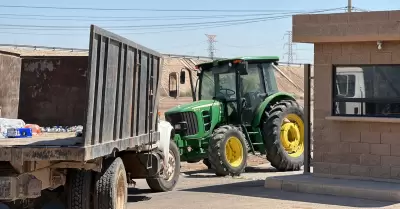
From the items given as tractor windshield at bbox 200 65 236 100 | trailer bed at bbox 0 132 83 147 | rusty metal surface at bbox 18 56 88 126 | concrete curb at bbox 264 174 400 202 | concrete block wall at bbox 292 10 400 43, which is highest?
concrete block wall at bbox 292 10 400 43

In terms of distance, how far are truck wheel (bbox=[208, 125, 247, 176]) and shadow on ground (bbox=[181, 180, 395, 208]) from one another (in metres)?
0.86

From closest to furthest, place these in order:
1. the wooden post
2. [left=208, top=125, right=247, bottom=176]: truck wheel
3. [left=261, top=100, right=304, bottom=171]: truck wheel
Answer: the wooden post → [left=208, top=125, right=247, bottom=176]: truck wheel → [left=261, top=100, right=304, bottom=171]: truck wheel

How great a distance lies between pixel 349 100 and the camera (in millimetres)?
12719

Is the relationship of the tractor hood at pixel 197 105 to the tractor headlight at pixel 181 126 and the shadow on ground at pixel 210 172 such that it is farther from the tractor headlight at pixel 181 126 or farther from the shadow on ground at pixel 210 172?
the shadow on ground at pixel 210 172

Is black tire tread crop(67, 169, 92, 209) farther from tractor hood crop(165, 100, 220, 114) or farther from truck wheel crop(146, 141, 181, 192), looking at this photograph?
tractor hood crop(165, 100, 220, 114)

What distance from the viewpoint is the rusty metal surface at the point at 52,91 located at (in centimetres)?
1110

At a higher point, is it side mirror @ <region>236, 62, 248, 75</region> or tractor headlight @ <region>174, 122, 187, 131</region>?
side mirror @ <region>236, 62, 248, 75</region>

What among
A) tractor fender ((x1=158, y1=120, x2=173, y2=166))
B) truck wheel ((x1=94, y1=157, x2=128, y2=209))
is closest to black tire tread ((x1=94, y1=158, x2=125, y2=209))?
truck wheel ((x1=94, y1=157, x2=128, y2=209))

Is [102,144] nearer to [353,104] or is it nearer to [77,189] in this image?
[77,189]

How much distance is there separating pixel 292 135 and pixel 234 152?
2128mm

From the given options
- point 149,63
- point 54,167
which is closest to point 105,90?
point 54,167

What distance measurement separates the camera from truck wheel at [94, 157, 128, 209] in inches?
322

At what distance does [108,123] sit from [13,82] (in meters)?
3.63

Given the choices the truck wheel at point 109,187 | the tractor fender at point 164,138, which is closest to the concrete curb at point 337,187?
the tractor fender at point 164,138
